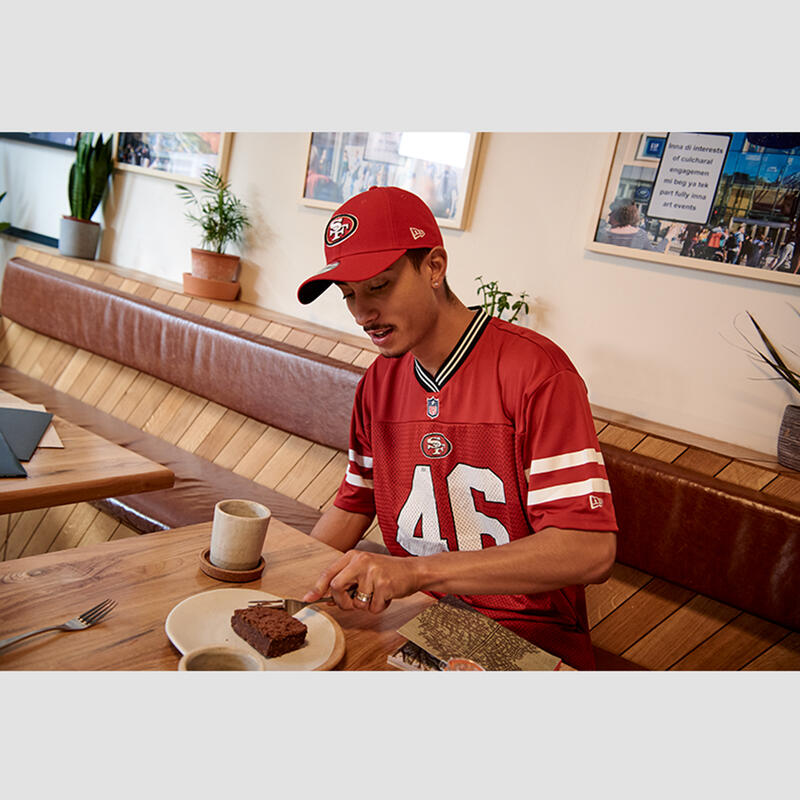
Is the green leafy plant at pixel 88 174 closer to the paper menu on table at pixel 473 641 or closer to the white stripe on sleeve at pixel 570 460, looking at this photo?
the white stripe on sleeve at pixel 570 460

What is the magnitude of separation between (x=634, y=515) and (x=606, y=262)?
0.96 m

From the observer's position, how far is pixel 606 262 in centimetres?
262

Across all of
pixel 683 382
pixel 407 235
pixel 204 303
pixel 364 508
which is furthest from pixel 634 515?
pixel 204 303

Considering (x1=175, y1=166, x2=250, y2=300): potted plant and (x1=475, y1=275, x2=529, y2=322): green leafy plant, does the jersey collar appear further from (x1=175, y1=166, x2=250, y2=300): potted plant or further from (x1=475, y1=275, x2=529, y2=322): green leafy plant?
(x1=175, y1=166, x2=250, y2=300): potted plant

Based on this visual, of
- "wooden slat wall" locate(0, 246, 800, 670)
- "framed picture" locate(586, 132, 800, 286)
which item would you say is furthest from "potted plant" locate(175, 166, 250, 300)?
"framed picture" locate(586, 132, 800, 286)

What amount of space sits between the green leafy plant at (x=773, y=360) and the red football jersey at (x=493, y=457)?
0.97 m

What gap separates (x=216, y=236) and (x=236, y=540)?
9.10 ft

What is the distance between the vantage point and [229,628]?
1086mm

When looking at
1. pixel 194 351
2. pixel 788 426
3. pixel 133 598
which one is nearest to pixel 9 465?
pixel 133 598

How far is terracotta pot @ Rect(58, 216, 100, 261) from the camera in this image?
425cm

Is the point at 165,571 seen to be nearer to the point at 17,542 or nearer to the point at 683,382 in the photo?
the point at 683,382

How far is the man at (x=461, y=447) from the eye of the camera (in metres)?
1.33

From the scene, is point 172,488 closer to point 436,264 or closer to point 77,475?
point 77,475

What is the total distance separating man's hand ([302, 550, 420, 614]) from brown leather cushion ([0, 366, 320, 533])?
1.40 metres
